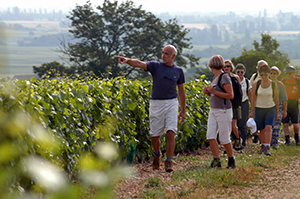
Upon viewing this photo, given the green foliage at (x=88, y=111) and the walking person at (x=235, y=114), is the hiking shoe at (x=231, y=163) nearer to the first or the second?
the green foliage at (x=88, y=111)

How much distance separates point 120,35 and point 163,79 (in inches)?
1758

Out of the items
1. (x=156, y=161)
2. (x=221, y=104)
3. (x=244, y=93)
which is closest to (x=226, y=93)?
(x=221, y=104)

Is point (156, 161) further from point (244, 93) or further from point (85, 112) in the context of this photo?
point (244, 93)

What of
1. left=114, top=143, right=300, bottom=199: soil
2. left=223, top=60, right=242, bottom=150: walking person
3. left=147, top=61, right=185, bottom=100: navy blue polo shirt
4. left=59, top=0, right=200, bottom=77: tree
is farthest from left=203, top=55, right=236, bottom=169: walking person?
left=59, top=0, right=200, bottom=77: tree

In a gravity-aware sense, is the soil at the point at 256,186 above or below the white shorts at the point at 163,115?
below

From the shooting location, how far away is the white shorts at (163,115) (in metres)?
5.48

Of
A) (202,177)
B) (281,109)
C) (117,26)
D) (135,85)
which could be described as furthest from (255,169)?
(117,26)

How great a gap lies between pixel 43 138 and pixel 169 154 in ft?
16.8

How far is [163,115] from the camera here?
554 cm

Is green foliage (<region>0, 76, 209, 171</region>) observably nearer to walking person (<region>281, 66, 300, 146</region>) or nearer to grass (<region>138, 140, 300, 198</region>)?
grass (<region>138, 140, 300, 198</region>)

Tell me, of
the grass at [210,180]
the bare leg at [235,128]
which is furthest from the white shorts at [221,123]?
the bare leg at [235,128]

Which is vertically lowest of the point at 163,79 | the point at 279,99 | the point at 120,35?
the point at 279,99

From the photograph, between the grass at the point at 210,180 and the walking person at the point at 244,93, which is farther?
the walking person at the point at 244,93

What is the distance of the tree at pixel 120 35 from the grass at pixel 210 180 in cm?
3985
